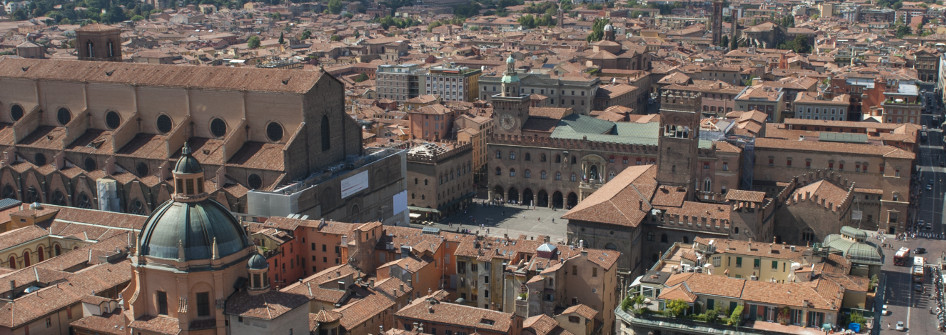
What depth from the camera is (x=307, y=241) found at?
60344 millimetres

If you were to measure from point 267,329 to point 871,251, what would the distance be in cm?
3005

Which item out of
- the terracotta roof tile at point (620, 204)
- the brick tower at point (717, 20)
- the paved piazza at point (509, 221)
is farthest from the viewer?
the brick tower at point (717, 20)

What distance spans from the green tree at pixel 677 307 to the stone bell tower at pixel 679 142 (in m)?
22.1

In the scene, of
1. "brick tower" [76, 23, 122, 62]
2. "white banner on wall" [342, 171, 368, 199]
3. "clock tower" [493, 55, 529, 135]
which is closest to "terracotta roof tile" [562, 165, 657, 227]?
"white banner on wall" [342, 171, 368, 199]

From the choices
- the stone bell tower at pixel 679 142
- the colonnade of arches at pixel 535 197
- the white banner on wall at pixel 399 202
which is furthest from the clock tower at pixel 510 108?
the stone bell tower at pixel 679 142

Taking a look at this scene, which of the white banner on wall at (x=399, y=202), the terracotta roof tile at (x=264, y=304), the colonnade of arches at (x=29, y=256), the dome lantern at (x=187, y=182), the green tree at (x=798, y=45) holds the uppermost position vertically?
the dome lantern at (x=187, y=182)

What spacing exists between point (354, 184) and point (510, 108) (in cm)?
2092

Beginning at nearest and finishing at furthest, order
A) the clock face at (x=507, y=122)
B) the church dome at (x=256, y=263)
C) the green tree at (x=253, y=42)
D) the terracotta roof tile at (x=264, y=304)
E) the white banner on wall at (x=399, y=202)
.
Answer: the terracotta roof tile at (x=264, y=304)
the church dome at (x=256, y=263)
the white banner on wall at (x=399, y=202)
the clock face at (x=507, y=122)
the green tree at (x=253, y=42)

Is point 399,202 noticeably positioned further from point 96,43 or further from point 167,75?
point 96,43

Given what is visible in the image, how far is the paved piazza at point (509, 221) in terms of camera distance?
78125 millimetres

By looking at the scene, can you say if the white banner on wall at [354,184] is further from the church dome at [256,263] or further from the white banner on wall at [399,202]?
the church dome at [256,263]

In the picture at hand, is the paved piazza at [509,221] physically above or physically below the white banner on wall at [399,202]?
below

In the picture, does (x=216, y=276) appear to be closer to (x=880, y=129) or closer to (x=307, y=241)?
(x=307, y=241)

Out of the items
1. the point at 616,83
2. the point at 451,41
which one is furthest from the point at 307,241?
the point at 451,41
